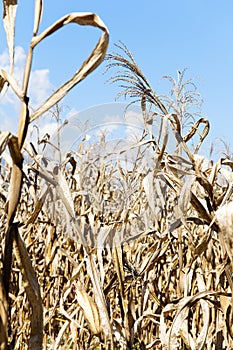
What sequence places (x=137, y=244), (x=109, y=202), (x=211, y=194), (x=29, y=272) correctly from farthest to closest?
(x=109, y=202) → (x=137, y=244) → (x=211, y=194) → (x=29, y=272)

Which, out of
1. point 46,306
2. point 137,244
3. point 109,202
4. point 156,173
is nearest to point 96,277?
point 156,173

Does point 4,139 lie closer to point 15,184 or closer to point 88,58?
point 15,184

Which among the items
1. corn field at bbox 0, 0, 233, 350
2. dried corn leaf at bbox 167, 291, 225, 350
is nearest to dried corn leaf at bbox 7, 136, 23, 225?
corn field at bbox 0, 0, 233, 350

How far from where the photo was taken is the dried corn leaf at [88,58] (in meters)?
0.73

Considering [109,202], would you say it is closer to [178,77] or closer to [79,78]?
[178,77]

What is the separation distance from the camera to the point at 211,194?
1145mm

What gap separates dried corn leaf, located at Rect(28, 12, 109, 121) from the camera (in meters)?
0.73

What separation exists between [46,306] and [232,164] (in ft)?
5.18

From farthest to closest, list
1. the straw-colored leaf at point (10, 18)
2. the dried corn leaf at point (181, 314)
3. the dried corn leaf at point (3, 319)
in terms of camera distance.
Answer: the dried corn leaf at point (181, 314) → the straw-colored leaf at point (10, 18) → the dried corn leaf at point (3, 319)

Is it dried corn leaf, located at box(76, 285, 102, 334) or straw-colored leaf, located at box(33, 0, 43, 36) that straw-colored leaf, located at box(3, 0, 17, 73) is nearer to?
straw-colored leaf, located at box(33, 0, 43, 36)

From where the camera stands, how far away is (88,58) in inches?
29.7

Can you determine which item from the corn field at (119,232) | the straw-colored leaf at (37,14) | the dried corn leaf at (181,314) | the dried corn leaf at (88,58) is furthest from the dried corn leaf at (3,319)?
the dried corn leaf at (181,314)

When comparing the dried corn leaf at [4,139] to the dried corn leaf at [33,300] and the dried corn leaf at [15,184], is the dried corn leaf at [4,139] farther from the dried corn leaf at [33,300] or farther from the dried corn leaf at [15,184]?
the dried corn leaf at [33,300]

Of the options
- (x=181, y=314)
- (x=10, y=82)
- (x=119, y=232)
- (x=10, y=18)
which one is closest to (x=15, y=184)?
(x=10, y=82)
